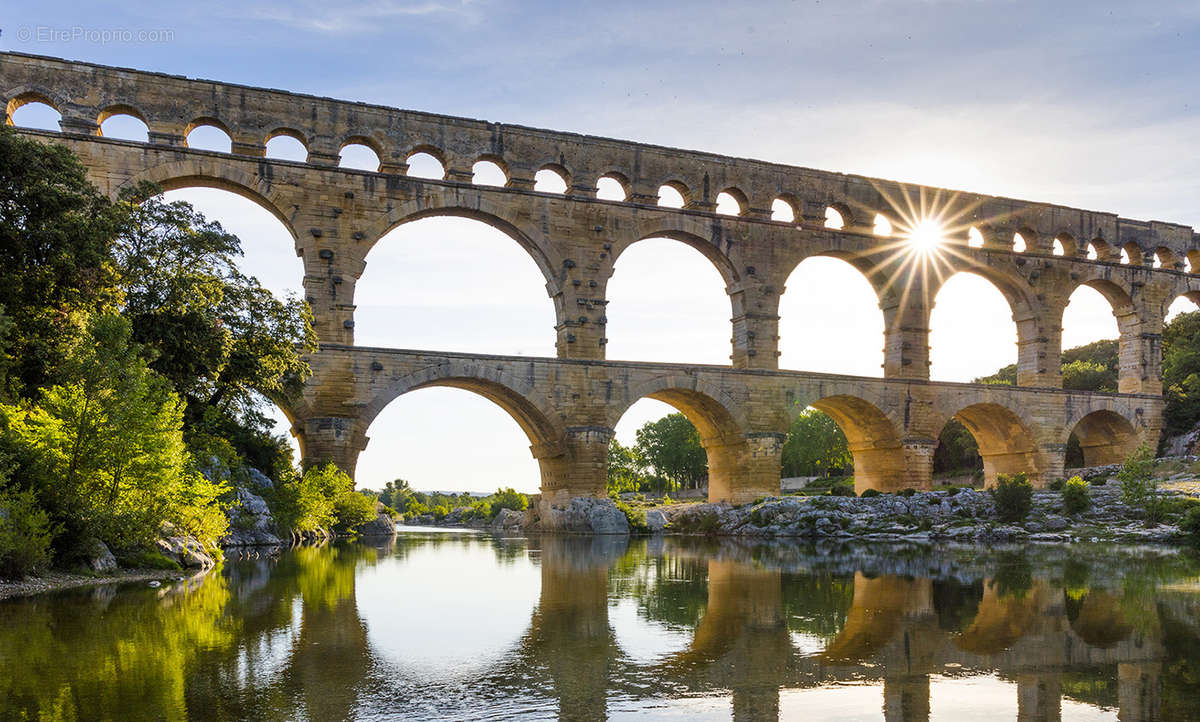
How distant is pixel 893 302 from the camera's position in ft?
115

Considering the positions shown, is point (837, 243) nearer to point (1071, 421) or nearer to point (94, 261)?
point (1071, 421)

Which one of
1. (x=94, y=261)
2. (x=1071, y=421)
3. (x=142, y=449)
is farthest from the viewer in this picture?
(x=1071, y=421)

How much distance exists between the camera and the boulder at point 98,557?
13438 mm

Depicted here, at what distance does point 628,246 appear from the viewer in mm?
31281

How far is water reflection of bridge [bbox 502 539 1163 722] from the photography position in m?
6.52

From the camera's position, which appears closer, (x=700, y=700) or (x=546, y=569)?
(x=700, y=700)

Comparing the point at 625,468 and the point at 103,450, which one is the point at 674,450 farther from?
the point at 103,450

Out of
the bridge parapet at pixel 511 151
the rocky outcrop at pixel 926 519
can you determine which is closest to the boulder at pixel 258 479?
the bridge parapet at pixel 511 151

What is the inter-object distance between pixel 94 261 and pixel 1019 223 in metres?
31.9

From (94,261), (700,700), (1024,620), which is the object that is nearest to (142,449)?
(94,261)

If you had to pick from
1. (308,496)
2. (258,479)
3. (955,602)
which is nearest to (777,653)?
(955,602)

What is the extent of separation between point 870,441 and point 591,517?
11.2 meters

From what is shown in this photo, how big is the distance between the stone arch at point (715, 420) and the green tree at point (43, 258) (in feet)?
50.6

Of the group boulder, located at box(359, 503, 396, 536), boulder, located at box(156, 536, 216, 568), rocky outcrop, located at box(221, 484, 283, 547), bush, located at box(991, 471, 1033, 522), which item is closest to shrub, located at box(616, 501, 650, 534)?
boulder, located at box(359, 503, 396, 536)
